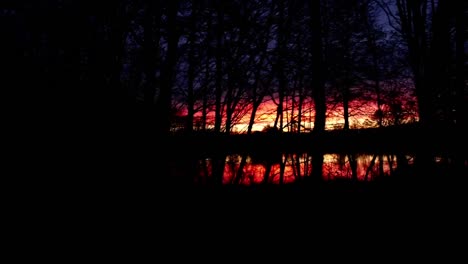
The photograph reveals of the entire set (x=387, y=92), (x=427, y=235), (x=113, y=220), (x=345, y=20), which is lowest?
(x=427, y=235)

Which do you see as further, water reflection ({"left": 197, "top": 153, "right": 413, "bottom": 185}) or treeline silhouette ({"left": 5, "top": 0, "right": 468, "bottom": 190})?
water reflection ({"left": 197, "top": 153, "right": 413, "bottom": 185})

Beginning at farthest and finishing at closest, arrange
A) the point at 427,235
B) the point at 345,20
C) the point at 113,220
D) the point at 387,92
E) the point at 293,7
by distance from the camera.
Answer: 1. the point at 387,92
2. the point at 345,20
3. the point at 293,7
4. the point at 427,235
5. the point at 113,220

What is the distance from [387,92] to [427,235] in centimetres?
1026

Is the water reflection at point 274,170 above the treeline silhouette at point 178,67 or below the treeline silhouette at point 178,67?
below

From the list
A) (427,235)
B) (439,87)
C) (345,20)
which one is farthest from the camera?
(345,20)

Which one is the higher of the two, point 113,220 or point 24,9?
point 24,9

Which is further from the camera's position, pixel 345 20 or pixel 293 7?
pixel 345 20

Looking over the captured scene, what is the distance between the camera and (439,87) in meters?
8.70

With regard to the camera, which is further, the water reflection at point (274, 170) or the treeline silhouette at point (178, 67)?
the water reflection at point (274, 170)

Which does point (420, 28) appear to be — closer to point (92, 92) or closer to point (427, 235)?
point (427, 235)

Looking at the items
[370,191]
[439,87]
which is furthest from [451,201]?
[439,87]

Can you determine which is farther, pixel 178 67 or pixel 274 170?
pixel 274 170

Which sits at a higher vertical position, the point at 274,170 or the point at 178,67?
the point at 178,67

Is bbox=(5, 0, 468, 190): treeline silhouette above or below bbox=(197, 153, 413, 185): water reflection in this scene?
above
